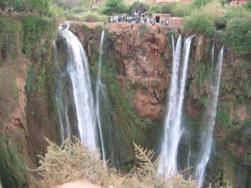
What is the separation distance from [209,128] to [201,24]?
5341 millimetres

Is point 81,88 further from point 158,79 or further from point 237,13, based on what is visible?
point 237,13

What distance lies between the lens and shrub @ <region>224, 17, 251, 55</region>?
1478cm

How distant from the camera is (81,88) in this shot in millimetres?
15125

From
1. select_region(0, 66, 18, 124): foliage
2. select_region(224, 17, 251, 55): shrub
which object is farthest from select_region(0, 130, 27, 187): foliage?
select_region(224, 17, 251, 55): shrub

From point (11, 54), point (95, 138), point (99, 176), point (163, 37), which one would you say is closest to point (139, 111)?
point (95, 138)

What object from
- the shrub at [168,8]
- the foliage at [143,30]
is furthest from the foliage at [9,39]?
the shrub at [168,8]

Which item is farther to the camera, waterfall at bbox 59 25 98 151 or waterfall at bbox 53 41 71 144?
waterfall at bbox 59 25 98 151

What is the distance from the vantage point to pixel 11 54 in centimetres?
1201

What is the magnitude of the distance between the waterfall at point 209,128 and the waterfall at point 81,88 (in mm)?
5374

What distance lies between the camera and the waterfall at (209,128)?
1527 centimetres

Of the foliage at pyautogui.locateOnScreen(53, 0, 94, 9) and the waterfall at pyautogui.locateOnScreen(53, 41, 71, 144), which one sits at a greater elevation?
the foliage at pyautogui.locateOnScreen(53, 0, 94, 9)

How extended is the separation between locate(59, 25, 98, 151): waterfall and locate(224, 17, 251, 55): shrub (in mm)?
7312

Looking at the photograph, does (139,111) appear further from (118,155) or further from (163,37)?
(163,37)

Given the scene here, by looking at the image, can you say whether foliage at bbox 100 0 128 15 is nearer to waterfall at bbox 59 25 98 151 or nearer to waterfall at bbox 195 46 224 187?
waterfall at bbox 59 25 98 151
